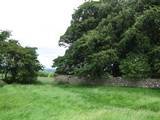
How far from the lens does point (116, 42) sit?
Answer: 49219 mm

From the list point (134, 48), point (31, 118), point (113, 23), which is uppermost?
point (113, 23)

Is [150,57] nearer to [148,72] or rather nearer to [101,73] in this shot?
[148,72]

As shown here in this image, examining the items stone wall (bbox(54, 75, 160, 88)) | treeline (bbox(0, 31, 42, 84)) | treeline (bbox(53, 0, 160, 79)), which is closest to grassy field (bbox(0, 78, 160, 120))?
stone wall (bbox(54, 75, 160, 88))

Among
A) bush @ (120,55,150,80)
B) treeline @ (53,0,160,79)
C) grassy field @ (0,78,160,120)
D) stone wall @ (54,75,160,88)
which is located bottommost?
grassy field @ (0,78,160,120)

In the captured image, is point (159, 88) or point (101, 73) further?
point (101, 73)

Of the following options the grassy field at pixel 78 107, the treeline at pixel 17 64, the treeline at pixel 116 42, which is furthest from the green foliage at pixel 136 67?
the treeline at pixel 17 64

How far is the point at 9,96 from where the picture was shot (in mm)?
32438

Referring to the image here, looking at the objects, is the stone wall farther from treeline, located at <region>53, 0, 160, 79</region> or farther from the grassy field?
the grassy field

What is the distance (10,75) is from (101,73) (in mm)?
13173

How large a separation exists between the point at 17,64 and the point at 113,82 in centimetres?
1264

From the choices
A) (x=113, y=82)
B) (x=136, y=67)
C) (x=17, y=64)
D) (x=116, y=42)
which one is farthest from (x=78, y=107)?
(x=17, y=64)

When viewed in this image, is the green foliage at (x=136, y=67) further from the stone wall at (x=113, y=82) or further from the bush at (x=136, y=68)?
the stone wall at (x=113, y=82)

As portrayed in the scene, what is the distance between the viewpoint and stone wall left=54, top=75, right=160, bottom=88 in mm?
42188

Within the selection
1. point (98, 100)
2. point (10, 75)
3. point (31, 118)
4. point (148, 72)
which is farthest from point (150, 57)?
point (31, 118)
